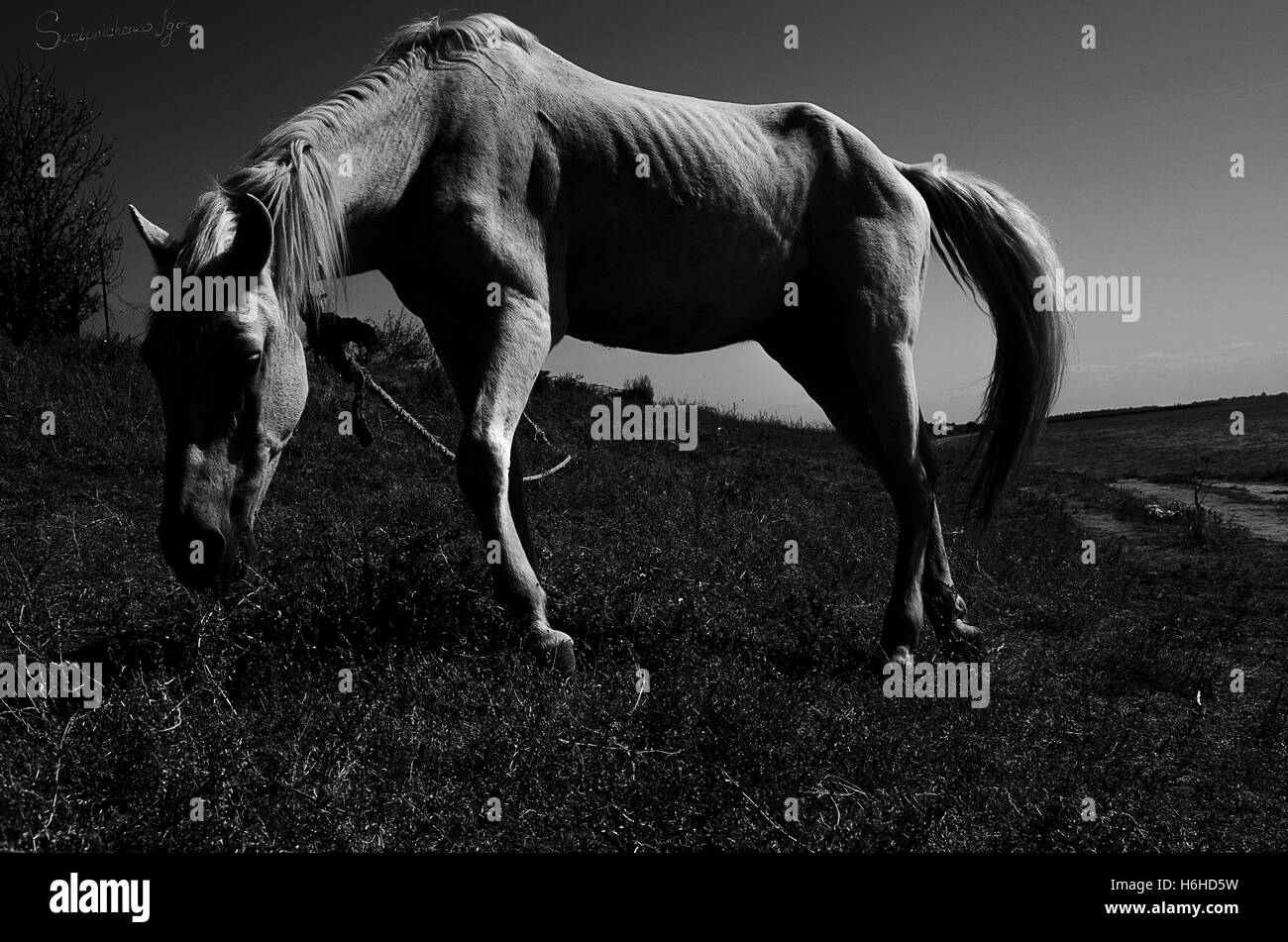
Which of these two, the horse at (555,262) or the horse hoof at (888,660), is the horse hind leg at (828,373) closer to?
the horse at (555,262)

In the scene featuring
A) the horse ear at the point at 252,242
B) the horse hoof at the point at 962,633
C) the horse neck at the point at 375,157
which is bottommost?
the horse hoof at the point at 962,633

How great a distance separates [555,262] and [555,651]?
1.69 m

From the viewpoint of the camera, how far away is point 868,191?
14.9ft

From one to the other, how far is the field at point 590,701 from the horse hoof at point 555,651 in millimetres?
104

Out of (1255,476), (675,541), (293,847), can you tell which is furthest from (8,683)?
(1255,476)

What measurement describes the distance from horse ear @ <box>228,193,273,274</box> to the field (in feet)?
3.99

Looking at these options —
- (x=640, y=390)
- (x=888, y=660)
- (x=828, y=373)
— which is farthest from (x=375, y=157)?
(x=640, y=390)

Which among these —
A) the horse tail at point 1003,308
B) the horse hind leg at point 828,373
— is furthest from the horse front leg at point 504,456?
the horse tail at point 1003,308

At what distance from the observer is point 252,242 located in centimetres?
293

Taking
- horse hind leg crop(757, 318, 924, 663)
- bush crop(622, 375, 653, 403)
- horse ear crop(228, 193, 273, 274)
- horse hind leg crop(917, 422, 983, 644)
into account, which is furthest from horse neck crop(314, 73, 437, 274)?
bush crop(622, 375, 653, 403)

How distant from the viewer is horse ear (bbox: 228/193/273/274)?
2.90 meters

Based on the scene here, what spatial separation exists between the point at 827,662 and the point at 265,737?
2.55m

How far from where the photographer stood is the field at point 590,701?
91.5 inches

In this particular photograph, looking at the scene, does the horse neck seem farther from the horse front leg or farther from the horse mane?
the horse front leg
